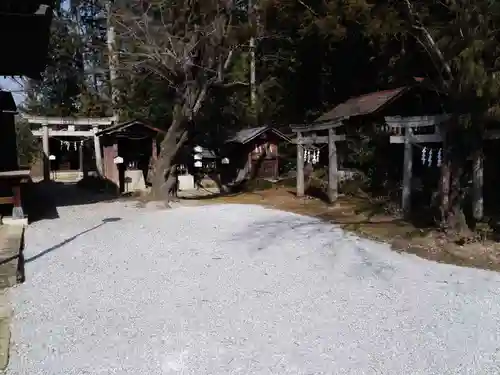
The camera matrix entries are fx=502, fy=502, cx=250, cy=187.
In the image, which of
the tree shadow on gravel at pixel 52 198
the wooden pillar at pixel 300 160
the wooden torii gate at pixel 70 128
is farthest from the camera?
the wooden torii gate at pixel 70 128

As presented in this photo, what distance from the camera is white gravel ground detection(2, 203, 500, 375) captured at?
12.7 feet

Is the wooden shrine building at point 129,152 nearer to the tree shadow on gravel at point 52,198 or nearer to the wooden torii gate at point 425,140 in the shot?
the tree shadow on gravel at point 52,198

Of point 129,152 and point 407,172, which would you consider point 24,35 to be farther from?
point 129,152

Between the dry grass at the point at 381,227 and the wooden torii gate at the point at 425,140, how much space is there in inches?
36.0

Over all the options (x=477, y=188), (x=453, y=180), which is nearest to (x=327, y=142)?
(x=477, y=188)

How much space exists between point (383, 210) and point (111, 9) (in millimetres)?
12965

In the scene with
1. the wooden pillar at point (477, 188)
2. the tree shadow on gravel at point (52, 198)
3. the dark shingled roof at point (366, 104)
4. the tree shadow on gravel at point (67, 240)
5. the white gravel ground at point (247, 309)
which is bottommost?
the tree shadow on gravel at point (52, 198)

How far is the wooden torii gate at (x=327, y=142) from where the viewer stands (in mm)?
13492

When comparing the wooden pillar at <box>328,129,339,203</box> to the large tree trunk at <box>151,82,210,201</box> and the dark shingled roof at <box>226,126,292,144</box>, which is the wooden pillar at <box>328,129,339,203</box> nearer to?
the large tree trunk at <box>151,82,210,201</box>

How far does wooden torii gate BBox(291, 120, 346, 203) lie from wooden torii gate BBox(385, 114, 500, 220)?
90.1 inches

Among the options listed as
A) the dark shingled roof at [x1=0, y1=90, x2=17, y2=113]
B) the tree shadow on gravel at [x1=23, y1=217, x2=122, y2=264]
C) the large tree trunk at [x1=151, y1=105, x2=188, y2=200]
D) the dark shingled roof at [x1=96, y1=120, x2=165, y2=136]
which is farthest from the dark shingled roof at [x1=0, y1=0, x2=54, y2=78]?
the dark shingled roof at [x1=96, y1=120, x2=165, y2=136]

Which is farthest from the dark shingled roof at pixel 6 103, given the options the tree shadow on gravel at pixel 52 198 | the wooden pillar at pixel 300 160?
the wooden pillar at pixel 300 160

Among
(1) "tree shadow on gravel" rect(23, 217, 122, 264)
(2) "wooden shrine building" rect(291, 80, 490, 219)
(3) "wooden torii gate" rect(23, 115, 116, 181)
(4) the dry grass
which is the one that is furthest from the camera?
(3) "wooden torii gate" rect(23, 115, 116, 181)

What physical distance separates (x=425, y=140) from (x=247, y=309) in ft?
22.9
